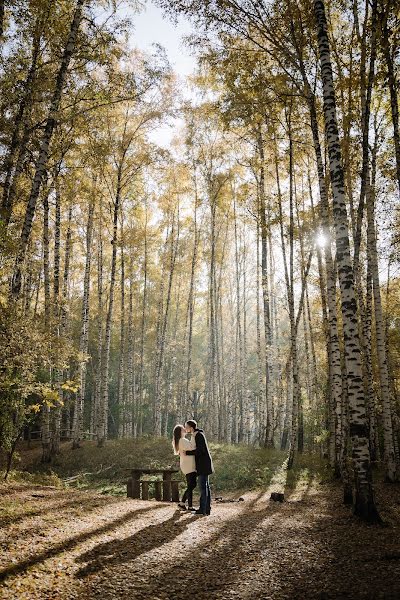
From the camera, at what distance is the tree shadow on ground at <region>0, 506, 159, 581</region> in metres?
3.73

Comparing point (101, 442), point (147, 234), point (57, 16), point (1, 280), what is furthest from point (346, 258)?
point (147, 234)

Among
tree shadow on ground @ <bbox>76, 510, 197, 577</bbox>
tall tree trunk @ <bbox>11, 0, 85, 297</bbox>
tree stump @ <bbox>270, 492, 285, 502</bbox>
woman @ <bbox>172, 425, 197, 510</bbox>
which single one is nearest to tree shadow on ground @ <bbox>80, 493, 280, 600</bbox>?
tree shadow on ground @ <bbox>76, 510, 197, 577</bbox>

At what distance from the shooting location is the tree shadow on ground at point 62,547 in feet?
12.2

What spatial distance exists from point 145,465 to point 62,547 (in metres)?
11.1

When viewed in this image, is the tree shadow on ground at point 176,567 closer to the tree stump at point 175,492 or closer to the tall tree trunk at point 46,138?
the tree stump at point 175,492

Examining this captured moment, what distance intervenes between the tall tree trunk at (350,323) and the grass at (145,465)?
18.4 ft

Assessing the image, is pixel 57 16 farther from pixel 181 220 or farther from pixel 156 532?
pixel 181 220

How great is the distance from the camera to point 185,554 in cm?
483

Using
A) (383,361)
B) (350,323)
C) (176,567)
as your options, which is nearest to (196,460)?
(176,567)

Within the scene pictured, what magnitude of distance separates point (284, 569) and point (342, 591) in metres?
0.78

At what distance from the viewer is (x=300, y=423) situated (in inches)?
701

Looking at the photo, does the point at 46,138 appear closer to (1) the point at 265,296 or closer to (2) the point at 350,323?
(2) the point at 350,323

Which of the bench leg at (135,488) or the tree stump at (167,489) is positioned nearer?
the tree stump at (167,489)

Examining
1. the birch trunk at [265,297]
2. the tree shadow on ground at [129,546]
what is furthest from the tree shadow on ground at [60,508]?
the birch trunk at [265,297]
